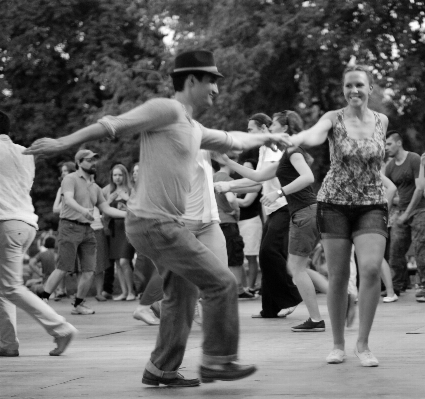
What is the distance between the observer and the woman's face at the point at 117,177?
1598cm

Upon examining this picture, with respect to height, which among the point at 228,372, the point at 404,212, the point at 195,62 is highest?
the point at 195,62

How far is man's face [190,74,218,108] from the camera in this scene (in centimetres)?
621

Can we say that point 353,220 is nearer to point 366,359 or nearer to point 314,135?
point 314,135

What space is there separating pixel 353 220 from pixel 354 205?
11 centimetres

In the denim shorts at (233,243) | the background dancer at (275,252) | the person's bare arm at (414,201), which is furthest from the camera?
the denim shorts at (233,243)

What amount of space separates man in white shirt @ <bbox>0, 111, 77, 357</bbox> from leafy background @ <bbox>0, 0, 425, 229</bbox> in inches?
752

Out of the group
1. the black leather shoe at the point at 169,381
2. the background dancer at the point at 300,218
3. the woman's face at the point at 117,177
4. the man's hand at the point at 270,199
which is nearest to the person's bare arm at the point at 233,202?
the woman's face at the point at 117,177

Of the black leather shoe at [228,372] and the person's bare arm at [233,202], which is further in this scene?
the person's bare arm at [233,202]

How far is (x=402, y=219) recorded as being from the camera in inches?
564

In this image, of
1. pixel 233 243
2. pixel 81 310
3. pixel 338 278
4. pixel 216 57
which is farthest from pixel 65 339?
pixel 216 57

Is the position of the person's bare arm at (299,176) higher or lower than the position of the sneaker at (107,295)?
higher

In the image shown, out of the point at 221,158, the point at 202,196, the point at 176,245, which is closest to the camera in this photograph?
the point at 176,245

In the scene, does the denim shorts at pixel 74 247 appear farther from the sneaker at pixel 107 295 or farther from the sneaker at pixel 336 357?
the sneaker at pixel 336 357

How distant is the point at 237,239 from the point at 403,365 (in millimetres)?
7756
